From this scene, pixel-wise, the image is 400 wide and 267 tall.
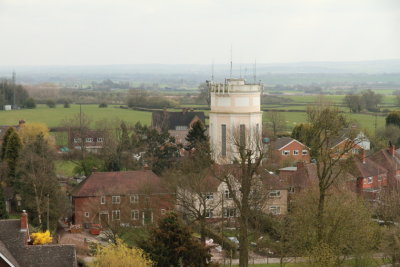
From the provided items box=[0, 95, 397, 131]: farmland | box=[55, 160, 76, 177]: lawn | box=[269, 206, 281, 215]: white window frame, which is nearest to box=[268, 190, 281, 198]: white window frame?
box=[269, 206, 281, 215]: white window frame

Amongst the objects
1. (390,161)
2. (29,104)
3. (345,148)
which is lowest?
(29,104)

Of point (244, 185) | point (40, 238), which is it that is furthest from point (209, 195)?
point (40, 238)

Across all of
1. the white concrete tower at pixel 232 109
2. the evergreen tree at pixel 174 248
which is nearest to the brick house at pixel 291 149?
the white concrete tower at pixel 232 109

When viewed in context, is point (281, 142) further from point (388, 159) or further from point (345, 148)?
point (345, 148)

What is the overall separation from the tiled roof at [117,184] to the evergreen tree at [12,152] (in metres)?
5.59

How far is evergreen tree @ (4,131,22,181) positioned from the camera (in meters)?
42.8

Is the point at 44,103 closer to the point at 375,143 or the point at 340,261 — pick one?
the point at 375,143

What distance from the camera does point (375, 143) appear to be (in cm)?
6125

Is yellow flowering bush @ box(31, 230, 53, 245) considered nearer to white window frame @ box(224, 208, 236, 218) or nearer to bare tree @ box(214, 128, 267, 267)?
bare tree @ box(214, 128, 267, 267)

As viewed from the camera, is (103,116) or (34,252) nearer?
(34,252)

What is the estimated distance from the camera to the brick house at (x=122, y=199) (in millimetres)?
35406

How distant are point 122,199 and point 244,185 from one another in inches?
416

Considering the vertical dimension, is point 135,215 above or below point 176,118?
below

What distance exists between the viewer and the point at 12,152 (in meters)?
43.9
